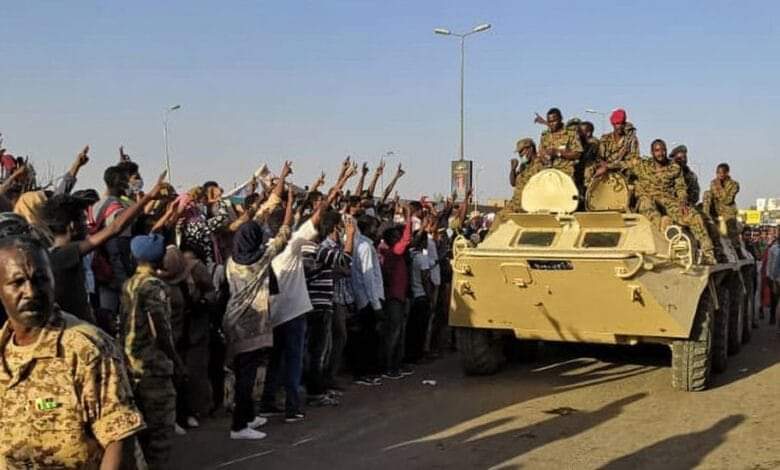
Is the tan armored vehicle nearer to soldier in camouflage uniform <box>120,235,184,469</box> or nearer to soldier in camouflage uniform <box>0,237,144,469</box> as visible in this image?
soldier in camouflage uniform <box>120,235,184,469</box>

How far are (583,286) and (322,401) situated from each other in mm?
2687

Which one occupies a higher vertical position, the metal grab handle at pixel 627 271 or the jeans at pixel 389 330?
the metal grab handle at pixel 627 271

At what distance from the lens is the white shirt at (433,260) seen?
11.0m

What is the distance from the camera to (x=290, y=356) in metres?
7.38

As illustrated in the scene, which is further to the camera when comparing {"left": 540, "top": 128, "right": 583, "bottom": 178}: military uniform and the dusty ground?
{"left": 540, "top": 128, "right": 583, "bottom": 178}: military uniform

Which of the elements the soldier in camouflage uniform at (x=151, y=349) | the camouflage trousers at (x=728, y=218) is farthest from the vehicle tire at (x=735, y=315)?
the soldier in camouflage uniform at (x=151, y=349)

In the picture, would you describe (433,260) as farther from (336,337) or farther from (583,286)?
(583,286)

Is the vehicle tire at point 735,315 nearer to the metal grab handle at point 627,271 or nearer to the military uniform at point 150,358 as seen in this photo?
the metal grab handle at point 627,271

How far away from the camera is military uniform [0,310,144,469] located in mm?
2561

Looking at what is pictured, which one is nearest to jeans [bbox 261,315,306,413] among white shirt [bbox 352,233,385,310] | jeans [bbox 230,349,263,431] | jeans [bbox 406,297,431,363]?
jeans [bbox 230,349,263,431]

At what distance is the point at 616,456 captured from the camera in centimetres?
647

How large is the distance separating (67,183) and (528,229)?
15.4 feet

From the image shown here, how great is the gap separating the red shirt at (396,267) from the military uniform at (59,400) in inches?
276

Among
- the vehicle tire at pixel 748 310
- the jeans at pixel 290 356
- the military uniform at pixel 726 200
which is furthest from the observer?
the vehicle tire at pixel 748 310
